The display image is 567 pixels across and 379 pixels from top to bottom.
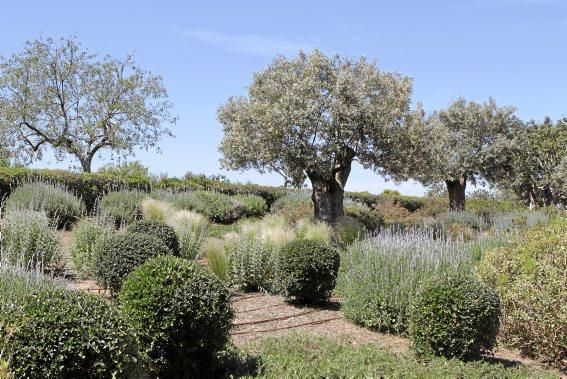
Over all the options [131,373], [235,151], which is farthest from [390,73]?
[131,373]

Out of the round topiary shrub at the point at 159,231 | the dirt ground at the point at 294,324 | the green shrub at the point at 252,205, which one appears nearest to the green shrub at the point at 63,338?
the dirt ground at the point at 294,324

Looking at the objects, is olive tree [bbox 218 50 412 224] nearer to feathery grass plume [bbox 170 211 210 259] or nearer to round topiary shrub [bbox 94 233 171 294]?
feathery grass plume [bbox 170 211 210 259]

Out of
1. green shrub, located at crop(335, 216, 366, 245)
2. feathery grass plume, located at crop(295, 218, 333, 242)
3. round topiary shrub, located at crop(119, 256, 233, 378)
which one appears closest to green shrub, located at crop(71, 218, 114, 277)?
feathery grass plume, located at crop(295, 218, 333, 242)

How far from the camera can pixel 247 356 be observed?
20.0 feet

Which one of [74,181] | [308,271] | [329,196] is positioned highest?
[74,181]

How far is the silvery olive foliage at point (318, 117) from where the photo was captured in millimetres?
16406

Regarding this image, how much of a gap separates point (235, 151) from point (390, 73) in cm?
507

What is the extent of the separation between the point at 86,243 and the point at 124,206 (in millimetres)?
6085

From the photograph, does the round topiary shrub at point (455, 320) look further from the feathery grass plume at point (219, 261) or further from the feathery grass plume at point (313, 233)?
the feathery grass plume at point (313, 233)

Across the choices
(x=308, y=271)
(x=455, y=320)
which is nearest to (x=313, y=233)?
(x=308, y=271)

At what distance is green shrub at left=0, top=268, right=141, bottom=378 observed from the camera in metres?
4.41

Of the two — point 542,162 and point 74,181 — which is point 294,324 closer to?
point 74,181

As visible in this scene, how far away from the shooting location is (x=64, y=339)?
14.9ft

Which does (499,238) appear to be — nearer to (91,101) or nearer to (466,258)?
(466,258)
